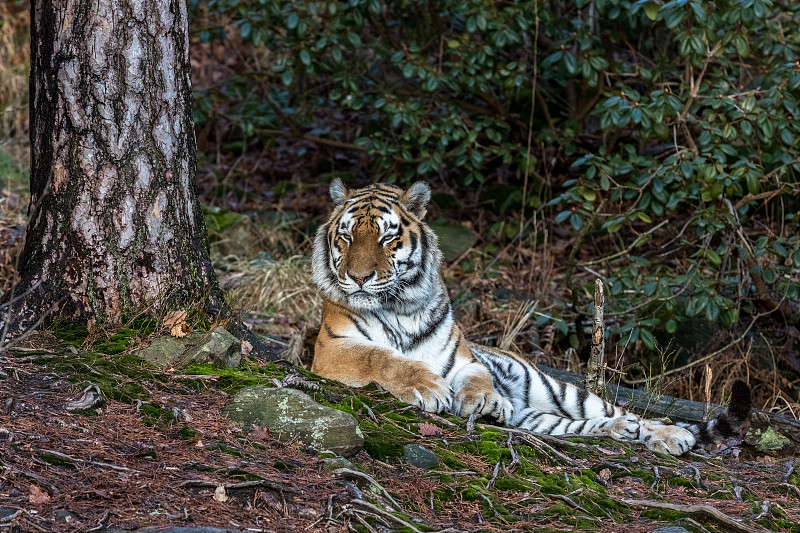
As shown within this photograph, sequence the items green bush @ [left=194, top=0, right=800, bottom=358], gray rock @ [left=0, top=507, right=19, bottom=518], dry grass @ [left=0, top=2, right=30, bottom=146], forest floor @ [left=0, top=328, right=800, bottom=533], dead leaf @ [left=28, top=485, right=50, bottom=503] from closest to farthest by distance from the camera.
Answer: gray rock @ [left=0, top=507, right=19, bottom=518] < dead leaf @ [left=28, top=485, right=50, bottom=503] < forest floor @ [left=0, top=328, right=800, bottom=533] < green bush @ [left=194, top=0, right=800, bottom=358] < dry grass @ [left=0, top=2, right=30, bottom=146]

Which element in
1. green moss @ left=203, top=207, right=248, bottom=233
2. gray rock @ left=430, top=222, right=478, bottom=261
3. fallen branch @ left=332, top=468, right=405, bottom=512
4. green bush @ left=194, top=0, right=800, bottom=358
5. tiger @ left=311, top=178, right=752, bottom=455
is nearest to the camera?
fallen branch @ left=332, top=468, right=405, bottom=512

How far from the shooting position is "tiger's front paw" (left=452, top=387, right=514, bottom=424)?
13.6 feet

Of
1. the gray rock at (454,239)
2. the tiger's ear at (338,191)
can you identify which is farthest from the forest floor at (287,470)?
the gray rock at (454,239)

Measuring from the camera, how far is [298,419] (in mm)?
3342

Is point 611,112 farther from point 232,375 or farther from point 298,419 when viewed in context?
point 298,419

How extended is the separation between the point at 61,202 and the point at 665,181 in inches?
163

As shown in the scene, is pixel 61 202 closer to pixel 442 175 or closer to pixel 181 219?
pixel 181 219

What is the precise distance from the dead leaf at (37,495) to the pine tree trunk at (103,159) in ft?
4.76

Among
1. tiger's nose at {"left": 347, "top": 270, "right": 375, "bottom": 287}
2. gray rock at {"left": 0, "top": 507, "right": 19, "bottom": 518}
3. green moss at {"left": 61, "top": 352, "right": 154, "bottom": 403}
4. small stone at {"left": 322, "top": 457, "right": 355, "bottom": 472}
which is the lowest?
small stone at {"left": 322, "top": 457, "right": 355, "bottom": 472}

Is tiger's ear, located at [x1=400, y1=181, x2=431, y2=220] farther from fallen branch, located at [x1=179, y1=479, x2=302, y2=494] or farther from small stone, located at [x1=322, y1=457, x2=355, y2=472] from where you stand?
fallen branch, located at [x1=179, y1=479, x2=302, y2=494]

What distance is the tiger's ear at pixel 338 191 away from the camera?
4.88 meters

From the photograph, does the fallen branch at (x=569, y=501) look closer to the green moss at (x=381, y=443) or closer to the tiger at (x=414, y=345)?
the green moss at (x=381, y=443)


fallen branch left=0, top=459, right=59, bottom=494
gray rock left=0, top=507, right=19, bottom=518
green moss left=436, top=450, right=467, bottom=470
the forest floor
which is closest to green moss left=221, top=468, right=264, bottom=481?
the forest floor

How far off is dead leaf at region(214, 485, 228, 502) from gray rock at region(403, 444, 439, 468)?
88cm
